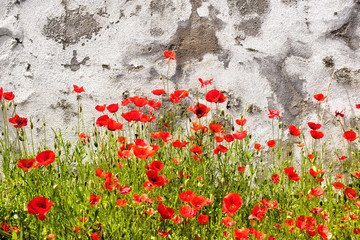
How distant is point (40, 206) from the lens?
1.35 meters

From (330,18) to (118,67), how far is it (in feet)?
5.21

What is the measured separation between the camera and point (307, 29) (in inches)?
102

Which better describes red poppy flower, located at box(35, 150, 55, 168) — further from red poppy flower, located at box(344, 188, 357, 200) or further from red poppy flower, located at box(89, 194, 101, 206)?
red poppy flower, located at box(344, 188, 357, 200)

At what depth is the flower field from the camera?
157 cm

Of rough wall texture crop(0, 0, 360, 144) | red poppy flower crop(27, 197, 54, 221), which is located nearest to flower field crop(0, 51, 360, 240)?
red poppy flower crop(27, 197, 54, 221)

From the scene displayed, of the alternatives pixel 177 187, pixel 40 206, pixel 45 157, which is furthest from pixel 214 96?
pixel 40 206

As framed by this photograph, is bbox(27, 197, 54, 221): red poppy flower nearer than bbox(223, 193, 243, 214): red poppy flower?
Yes

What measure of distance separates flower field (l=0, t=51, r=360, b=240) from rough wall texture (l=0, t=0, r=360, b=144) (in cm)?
13

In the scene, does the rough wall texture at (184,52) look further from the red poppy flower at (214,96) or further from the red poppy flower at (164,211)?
the red poppy flower at (164,211)

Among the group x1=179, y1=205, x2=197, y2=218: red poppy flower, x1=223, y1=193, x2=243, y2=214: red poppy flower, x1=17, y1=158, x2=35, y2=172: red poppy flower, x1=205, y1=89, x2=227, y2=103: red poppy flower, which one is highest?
x1=17, y1=158, x2=35, y2=172: red poppy flower

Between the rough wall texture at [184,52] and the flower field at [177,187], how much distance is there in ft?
0.42

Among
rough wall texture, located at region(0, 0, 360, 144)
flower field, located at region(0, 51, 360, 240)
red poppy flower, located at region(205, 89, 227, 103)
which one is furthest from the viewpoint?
rough wall texture, located at region(0, 0, 360, 144)

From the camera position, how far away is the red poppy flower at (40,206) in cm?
130

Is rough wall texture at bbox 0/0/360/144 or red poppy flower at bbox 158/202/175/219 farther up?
rough wall texture at bbox 0/0/360/144
